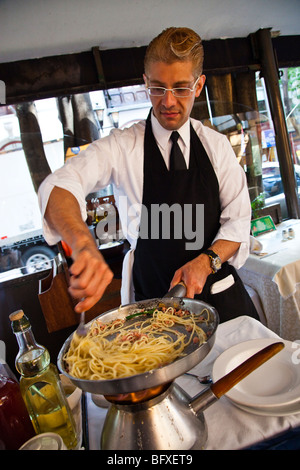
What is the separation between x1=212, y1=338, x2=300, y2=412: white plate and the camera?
0.96 m

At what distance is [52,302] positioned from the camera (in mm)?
3467

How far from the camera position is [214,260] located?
173cm

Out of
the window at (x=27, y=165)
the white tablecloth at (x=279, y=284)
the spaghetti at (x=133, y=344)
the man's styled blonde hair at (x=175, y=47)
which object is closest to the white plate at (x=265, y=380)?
the spaghetti at (x=133, y=344)

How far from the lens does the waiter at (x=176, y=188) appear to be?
1647 millimetres

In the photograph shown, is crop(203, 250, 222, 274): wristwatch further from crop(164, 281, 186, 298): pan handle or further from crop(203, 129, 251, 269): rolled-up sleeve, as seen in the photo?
crop(164, 281, 186, 298): pan handle

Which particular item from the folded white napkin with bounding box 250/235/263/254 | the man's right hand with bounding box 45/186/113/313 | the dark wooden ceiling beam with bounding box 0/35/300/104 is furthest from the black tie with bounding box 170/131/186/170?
the dark wooden ceiling beam with bounding box 0/35/300/104

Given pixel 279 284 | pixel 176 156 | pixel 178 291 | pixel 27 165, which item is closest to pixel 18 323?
pixel 178 291

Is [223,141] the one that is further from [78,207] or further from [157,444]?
[157,444]

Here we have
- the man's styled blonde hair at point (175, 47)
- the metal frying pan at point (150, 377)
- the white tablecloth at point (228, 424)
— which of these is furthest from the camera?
the man's styled blonde hair at point (175, 47)

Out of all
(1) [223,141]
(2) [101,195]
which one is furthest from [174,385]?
(2) [101,195]

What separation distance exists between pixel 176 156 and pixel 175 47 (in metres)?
0.53

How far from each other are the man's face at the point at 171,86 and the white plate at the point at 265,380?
3.82ft

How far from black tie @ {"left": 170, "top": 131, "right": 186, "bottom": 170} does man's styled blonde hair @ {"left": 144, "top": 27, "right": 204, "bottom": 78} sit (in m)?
0.38

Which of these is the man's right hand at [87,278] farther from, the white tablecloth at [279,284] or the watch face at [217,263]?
the white tablecloth at [279,284]
